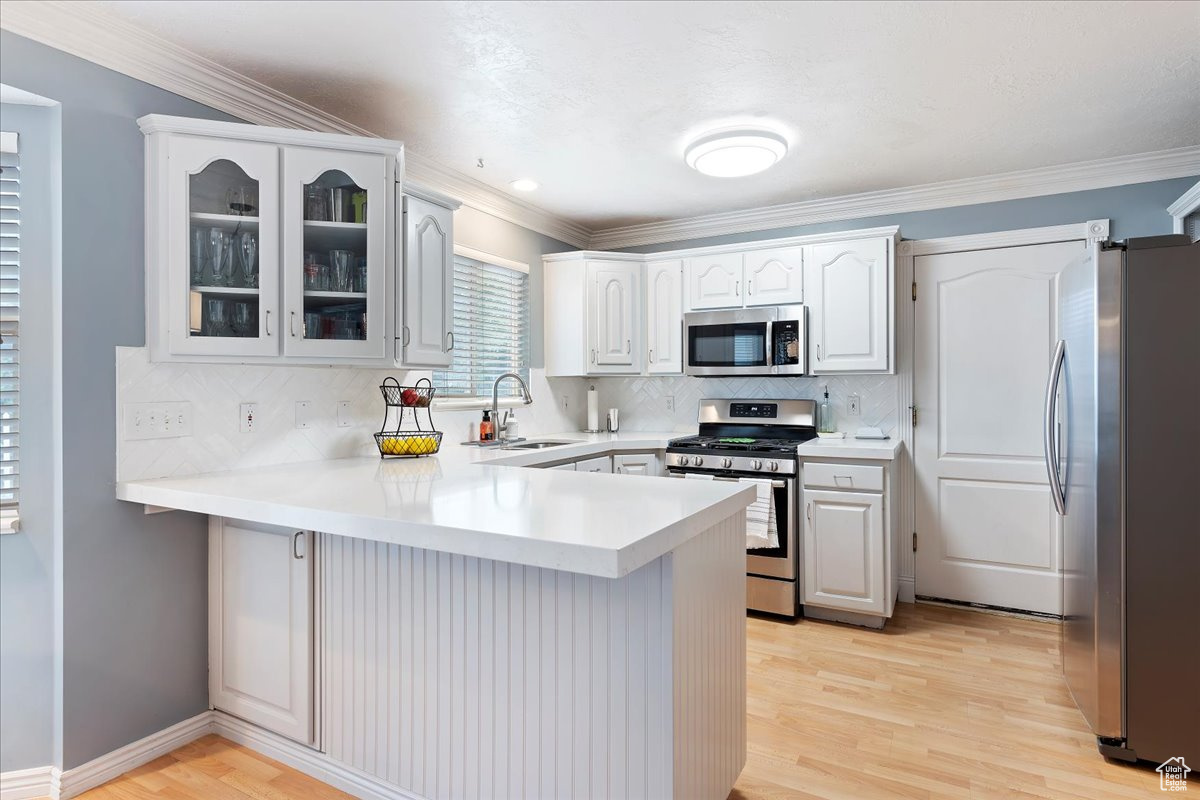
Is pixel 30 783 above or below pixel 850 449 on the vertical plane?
below

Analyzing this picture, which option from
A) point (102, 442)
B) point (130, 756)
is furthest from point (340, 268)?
point (130, 756)

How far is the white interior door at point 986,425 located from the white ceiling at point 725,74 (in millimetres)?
616

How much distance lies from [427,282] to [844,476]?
7.65 ft

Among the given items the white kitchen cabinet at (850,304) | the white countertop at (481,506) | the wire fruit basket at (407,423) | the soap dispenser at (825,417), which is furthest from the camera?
the soap dispenser at (825,417)

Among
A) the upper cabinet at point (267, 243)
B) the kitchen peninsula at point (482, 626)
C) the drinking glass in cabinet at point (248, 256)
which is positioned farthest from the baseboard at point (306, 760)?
the drinking glass in cabinet at point (248, 256)

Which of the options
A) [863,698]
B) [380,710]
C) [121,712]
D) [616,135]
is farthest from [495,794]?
[616,135]

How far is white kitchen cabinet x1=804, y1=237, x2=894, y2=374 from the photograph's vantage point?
3592 mm

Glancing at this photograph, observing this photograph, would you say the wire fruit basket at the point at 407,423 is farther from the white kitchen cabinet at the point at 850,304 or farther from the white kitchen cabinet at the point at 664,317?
the white kitchen cabinet at the point at 850,304

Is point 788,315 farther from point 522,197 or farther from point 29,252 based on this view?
point 29,252

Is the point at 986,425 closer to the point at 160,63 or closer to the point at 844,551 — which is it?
the point at 844,551

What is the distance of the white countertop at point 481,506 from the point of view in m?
1.33

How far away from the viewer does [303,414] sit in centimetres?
268

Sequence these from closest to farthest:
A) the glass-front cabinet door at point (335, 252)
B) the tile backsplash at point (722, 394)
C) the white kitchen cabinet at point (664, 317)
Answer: the glass-front cabinet door at point (335, 252), the tile backsplash at point (722, 394), the white kitchen cabinet at point (664, 317)

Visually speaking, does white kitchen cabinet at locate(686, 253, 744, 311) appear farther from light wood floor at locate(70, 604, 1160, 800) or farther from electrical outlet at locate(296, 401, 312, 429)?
electrical outlet at locate(296, 401, 312, 429)
